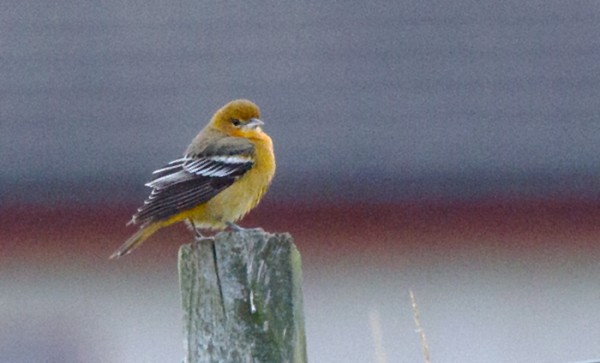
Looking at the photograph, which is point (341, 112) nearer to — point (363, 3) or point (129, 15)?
point (363, 3)

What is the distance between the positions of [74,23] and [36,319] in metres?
2.41

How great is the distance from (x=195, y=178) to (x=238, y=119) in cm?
75

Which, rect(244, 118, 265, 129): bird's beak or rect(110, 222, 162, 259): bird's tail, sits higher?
rect(244, 118, 265, 129): bird's beak

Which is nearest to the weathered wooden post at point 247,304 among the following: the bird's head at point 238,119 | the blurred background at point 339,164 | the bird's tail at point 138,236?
the bird's tail at point 138,236

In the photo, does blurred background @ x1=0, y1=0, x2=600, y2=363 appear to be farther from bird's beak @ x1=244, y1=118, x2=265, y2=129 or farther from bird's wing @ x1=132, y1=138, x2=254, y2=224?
bird's wing @ x1=132, y1=138, x2=254, y2=224

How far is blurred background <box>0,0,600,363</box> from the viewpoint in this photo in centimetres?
826

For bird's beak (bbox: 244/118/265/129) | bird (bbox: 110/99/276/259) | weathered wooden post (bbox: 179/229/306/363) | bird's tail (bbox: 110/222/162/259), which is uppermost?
bird's beak (bbox: 244/118/265/129)

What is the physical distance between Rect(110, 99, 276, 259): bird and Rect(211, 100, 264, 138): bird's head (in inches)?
5.9

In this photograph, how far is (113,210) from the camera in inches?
322

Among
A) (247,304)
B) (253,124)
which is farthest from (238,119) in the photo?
(247,304)

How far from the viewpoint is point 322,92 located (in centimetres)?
886

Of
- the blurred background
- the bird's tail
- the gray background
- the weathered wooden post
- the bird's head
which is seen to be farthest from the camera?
the gray background

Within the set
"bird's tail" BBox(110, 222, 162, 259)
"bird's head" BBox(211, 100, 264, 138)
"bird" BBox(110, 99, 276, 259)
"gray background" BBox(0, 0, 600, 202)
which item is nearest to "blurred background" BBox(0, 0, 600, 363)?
"gray background" BBox(0, 0, 600, 202)

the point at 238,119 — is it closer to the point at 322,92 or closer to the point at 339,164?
the point at 339,164
